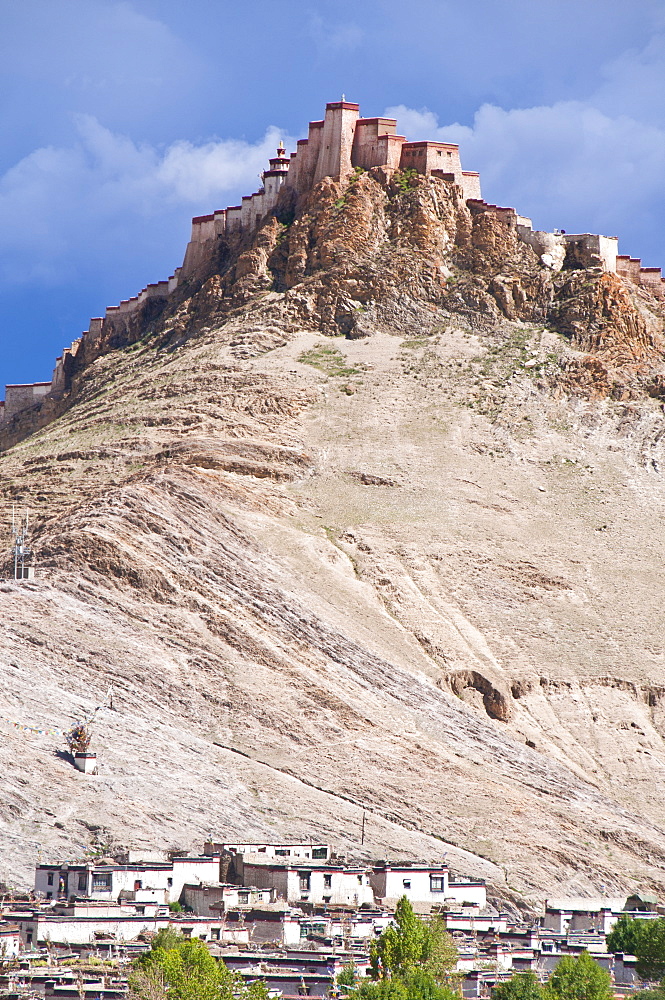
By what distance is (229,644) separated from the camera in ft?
267

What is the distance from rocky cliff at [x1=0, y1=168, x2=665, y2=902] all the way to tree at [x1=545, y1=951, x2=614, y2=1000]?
17.3m

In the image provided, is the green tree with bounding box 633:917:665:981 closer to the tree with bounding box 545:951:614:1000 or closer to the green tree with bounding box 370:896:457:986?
the tree with bounding box 545:951:614:1000

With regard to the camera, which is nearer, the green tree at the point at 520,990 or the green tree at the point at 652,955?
the green tree at the point at 520,990

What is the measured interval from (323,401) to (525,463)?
35.4 ft

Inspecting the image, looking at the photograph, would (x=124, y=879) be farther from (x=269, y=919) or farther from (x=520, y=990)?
(x=520, y=990)

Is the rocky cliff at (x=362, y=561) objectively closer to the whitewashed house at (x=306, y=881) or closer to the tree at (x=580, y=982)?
the whitewashed house at (x=306, y=881)

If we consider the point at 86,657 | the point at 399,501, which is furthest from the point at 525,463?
A: the point at 86,657

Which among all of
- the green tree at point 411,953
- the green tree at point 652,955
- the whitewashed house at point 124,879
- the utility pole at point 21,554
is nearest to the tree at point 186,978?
the green tree at point 411,953

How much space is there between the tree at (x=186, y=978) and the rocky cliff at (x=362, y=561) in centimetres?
1589

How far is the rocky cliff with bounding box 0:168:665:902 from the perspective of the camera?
7362 cm

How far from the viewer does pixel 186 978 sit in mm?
47688

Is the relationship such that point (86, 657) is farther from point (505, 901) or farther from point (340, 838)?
point (505, 901)

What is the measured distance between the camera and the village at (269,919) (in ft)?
172

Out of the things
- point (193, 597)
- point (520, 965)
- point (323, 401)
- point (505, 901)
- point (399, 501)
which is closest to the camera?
point (520, 965)
